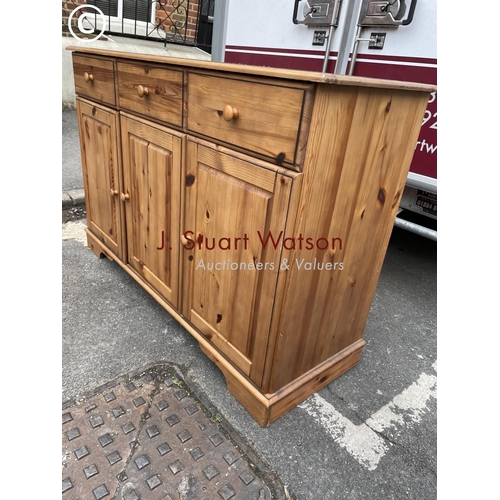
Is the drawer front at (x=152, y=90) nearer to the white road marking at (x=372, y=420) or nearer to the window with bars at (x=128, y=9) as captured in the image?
the white road marking at (x=372, y=420)

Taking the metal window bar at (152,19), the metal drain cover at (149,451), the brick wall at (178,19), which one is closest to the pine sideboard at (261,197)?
the metal drain cover at (149,451)

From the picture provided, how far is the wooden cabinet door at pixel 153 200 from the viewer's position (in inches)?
66.2

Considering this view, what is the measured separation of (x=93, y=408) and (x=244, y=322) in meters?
0.73

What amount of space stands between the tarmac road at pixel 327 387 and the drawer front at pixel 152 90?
1.11m

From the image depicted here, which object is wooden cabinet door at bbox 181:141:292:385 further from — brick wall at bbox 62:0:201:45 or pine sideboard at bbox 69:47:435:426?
brick wall at bbox 62:0:201:45

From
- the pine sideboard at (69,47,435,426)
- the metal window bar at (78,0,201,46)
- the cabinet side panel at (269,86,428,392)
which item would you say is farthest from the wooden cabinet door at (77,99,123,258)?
the metal window bar at (78,0,201,46)

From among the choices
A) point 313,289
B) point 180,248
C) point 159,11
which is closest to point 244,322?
point 313,289

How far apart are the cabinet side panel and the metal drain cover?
329 mm

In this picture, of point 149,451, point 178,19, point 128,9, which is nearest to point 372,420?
point 149,451

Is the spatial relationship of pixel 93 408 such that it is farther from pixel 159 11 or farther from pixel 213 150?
pixel 159 11

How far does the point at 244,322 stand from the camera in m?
1.51

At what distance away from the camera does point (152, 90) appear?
1.64m

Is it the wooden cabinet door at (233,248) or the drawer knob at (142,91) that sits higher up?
the drawer knob at (142,91)

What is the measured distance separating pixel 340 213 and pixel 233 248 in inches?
16.6
